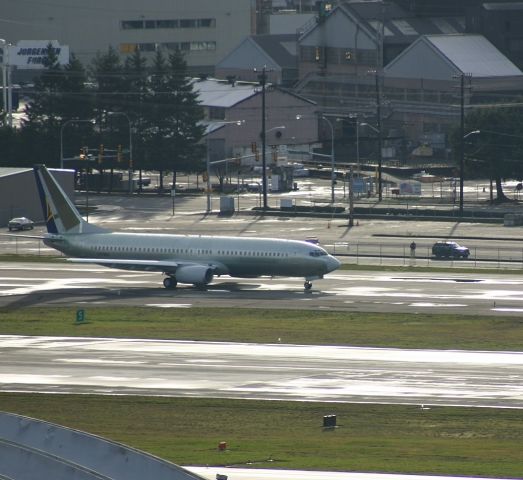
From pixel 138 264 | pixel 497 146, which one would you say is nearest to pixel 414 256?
pixel 138 264

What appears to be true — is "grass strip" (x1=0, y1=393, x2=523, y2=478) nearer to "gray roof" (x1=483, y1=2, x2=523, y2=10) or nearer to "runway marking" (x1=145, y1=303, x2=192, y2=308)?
"runway marking" (x1=145, y1=303, x2=192, y2=308)

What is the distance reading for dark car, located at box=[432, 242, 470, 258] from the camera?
364 feet

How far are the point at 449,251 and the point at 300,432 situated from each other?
6484 centimetres

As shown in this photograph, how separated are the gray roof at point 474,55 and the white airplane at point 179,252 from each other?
329ft

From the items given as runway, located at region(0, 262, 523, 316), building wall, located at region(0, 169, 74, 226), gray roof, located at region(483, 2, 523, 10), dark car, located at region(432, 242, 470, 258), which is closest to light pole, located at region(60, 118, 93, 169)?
building wall, located at region(0, 169, 74, 226)

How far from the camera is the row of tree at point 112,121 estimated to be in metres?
161

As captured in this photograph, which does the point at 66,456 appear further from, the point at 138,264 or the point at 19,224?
the point at 19,224

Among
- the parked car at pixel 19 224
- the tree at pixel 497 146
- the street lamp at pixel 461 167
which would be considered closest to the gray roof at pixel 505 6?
the tree at pixel 497 146

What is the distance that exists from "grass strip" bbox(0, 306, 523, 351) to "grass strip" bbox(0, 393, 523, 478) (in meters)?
16.3

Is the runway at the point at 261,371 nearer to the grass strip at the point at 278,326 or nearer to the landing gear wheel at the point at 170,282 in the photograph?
the grass strip at the point at 278,326

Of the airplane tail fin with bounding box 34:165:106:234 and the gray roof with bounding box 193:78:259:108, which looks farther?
the gray roof with bounding box 193:78:259:108

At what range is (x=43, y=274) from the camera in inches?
3829

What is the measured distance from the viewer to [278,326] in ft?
242

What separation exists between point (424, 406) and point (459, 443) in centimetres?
610
